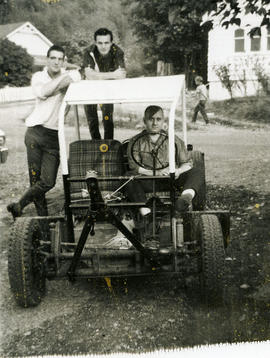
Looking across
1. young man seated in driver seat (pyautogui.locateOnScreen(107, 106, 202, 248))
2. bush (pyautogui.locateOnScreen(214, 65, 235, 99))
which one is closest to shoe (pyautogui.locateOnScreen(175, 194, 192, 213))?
young man seated in driver seat (pyautogui.locateOnScreen(107, 106, 202, 248))

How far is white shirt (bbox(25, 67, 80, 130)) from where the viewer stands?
4.80m

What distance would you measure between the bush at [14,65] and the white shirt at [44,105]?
0.24 meters

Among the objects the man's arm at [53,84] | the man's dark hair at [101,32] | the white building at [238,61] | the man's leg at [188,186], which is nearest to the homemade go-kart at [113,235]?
the man's leg at [188,186]

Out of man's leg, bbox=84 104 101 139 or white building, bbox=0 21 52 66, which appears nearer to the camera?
white building, bbox=0 21 52 66

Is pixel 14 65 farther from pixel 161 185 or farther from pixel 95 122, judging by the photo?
pixel 161 185

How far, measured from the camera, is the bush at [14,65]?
4641mm

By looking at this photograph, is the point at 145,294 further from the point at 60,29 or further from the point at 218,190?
the point at 218,190

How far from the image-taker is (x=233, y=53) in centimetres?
1541

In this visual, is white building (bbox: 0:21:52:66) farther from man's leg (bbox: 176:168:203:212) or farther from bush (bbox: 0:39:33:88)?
man's leg (bbox: 176:168:203:212)

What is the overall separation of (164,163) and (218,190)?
9.43ft

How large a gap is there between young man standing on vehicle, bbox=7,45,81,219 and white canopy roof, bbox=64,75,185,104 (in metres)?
0.69

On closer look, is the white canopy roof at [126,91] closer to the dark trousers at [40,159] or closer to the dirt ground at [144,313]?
the dark trousers at [40,159]

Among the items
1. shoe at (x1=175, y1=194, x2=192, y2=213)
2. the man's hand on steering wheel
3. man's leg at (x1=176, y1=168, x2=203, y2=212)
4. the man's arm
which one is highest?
the man's arm

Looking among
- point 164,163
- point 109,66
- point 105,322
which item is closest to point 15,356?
point 105,322
